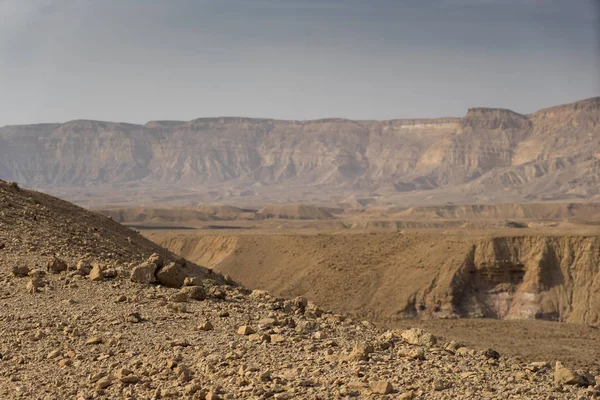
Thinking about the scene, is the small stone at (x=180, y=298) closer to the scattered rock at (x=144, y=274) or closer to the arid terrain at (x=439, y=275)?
the scattered rock at (x=144, y=274)

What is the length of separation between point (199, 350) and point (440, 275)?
120 ft

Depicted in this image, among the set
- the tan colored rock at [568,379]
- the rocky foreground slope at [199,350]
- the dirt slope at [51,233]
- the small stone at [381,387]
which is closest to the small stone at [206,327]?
the rocky foreground slope at [199,350]

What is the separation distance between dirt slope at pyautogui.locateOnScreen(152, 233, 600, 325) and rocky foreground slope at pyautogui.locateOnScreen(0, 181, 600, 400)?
28159 mm

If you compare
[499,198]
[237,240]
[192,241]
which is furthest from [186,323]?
[499,198]

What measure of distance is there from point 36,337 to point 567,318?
38.2m

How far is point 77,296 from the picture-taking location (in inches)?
460

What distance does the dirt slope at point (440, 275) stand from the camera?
42.6 m

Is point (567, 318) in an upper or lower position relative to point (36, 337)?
lower

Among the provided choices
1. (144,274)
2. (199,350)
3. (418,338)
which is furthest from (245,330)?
(144,274)

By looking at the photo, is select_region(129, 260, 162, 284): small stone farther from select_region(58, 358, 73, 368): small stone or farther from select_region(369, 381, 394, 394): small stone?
select_region(369, 381, 394, 394): small stone

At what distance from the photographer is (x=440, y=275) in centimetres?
4447

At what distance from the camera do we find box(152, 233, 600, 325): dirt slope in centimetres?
4259

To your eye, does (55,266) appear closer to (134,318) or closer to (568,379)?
(134,318)

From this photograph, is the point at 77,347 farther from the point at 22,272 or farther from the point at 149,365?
the point at 22,272
